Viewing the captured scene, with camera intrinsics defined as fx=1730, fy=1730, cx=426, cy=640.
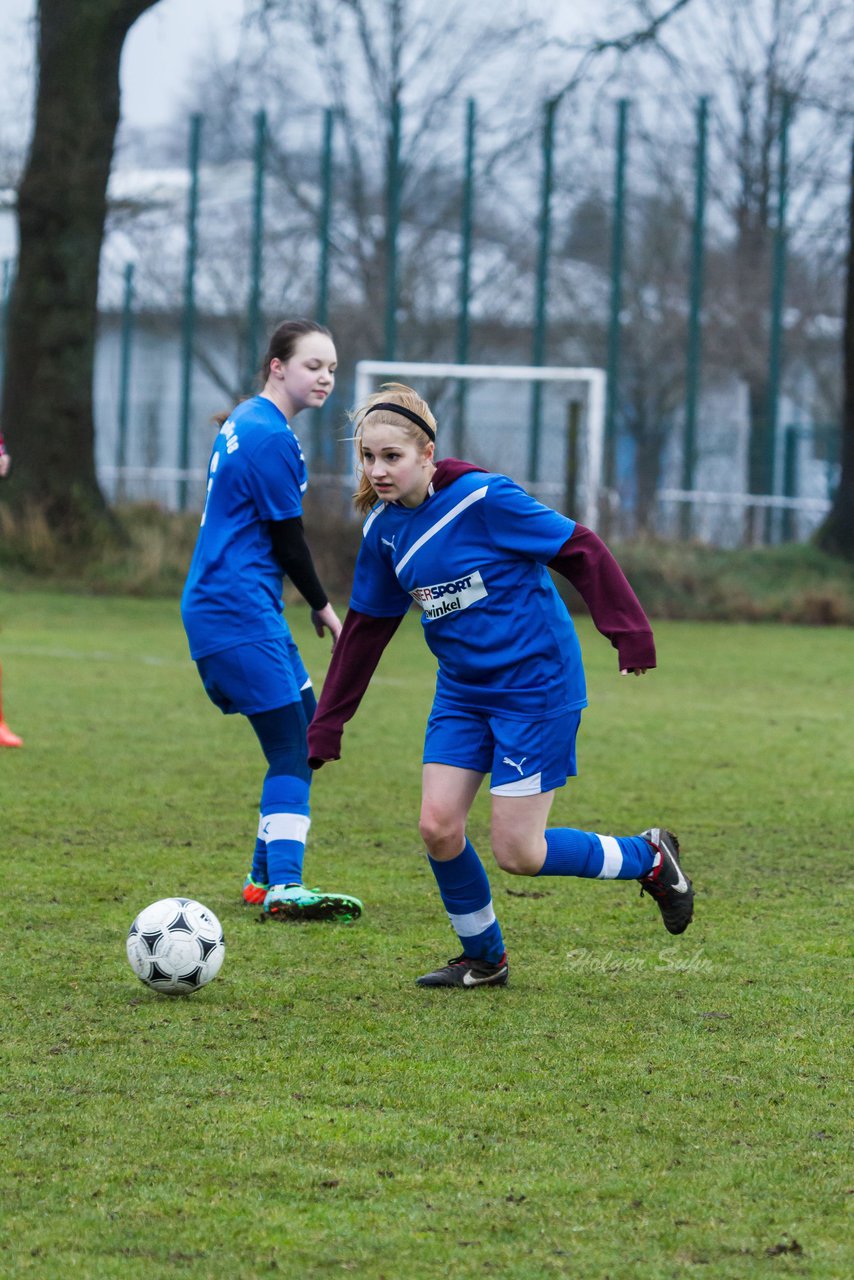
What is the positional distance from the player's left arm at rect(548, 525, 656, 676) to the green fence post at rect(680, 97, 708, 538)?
58.8 feet

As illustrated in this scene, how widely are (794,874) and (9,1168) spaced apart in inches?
139

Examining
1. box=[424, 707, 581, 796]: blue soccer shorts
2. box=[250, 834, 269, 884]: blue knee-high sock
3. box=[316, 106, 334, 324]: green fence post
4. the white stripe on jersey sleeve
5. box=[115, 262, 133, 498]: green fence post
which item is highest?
box=[316, 106, 334, 324]: green fence post

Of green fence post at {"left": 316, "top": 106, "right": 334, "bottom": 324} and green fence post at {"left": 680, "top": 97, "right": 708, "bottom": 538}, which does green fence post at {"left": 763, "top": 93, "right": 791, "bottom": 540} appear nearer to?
green fence post at {"left": 680, "top": 97, "right": 708, "bottom": 538}

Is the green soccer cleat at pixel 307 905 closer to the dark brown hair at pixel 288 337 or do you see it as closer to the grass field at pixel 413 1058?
the grass field at pixel 413 1058

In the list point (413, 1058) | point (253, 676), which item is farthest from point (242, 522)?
point (413, 1058)

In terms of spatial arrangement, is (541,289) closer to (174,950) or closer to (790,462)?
(790,462)

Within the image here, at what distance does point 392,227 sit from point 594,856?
1931 cm

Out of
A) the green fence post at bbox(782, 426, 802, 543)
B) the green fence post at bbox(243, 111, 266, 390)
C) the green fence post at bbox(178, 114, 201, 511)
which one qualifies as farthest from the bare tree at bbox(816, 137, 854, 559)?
the green fence post at bbox(178, 114, 201, 511)

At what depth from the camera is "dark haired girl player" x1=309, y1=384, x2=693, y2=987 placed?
168 inches

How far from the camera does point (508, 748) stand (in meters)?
4.30

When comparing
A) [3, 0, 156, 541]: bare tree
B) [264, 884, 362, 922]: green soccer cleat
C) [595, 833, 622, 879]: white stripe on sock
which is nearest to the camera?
[595, 833, 622, 879]: white stripe on sock

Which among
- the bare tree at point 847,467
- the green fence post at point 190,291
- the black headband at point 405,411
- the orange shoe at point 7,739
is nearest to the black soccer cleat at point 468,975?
the black headband at point 405,411

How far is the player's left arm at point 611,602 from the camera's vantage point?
4.25 meters

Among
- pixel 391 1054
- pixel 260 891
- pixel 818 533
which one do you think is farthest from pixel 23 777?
pixel 818 533
